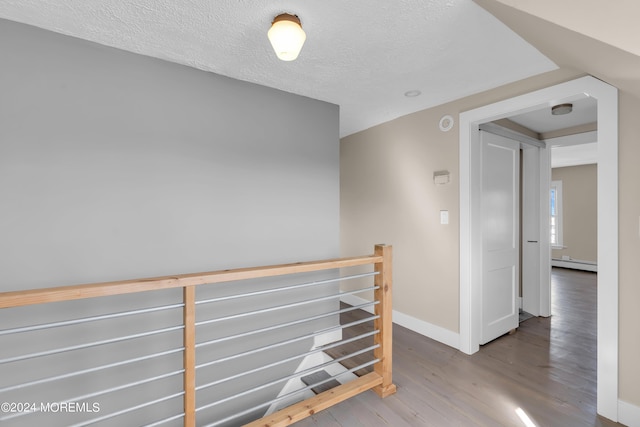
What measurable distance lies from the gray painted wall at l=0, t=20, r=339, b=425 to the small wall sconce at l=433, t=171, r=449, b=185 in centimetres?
138

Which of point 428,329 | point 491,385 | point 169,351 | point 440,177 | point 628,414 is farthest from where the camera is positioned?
point 428,329

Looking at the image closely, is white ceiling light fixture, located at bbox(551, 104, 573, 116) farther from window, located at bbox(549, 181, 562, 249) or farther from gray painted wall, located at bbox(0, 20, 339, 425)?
window, located at bbox(549, 181, 562, 249)

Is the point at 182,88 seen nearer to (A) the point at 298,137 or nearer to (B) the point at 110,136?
(B) the point at 110,136

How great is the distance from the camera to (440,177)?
287 cm

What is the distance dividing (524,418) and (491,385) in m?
0.34

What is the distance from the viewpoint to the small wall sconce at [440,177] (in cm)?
283

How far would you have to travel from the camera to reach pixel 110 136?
1.86 meters

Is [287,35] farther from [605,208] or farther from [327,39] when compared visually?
[605,208]

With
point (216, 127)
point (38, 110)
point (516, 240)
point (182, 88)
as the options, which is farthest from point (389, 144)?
point (38, 110)

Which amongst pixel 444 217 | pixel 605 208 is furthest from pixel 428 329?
pixel 605 208

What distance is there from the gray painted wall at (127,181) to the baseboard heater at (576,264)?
6.78 m

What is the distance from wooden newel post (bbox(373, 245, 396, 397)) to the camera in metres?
2.08

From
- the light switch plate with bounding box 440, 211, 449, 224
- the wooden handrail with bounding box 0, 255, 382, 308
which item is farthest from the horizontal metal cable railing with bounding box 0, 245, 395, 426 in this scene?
the light switch plate with bounding box 440, 211, 449, 224

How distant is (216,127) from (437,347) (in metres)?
2.79
